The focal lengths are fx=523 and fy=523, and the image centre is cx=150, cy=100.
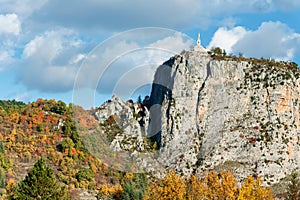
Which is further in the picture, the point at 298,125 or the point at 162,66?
the point at 162,66

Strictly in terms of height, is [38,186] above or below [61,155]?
below

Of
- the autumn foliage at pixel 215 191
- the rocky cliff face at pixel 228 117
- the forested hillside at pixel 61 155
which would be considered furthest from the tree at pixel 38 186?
the rocky cliff face at pixel 228 117

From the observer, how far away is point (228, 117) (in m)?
124

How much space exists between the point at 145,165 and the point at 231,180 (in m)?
68.3

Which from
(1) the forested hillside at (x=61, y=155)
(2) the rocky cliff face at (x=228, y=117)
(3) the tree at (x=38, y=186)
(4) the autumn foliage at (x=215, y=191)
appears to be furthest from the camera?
(2) the rocky cliff face at (x=228, y=117)

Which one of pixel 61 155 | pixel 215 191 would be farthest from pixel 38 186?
pixel 61 155

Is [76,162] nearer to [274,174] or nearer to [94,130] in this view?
[94,130]

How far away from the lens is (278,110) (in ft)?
396

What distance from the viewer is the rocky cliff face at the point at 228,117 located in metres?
116

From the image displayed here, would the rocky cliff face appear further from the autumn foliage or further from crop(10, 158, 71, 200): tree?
crop(10, 158, 71, 200): tree

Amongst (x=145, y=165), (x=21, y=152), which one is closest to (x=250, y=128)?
(x=145, y=165)

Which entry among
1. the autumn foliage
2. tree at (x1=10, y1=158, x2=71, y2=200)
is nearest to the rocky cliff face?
the autumn foliage

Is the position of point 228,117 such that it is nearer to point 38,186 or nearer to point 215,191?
point 215,191

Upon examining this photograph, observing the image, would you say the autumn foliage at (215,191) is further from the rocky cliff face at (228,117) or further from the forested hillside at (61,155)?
the rocky cliff face at (228,117)
